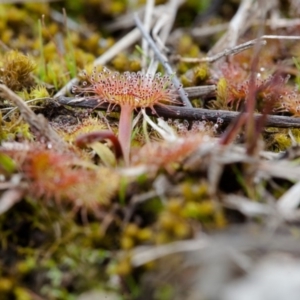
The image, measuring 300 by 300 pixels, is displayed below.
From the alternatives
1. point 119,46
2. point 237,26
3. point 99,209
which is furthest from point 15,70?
point 237,26

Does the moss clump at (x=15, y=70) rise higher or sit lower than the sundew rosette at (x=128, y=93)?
higher

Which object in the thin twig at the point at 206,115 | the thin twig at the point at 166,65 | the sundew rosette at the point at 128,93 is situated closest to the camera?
the sundew rosette at the point at 128,93

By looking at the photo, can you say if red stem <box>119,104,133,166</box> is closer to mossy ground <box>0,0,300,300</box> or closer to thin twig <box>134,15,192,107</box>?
A: mossy ground <box>0,0,300,300</box>

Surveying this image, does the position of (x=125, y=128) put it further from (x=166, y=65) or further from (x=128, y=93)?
(x=166, y=65)

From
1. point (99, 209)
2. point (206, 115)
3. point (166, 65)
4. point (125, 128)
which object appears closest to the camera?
point (99, 209)

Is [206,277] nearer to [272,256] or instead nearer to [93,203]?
[272,256]

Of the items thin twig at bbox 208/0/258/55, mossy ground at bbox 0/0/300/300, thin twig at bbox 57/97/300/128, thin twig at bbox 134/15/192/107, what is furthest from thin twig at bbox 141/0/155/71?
mossy ground at bbox 0/0/300/300

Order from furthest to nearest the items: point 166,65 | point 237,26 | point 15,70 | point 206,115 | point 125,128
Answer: point 237,26 → point 166,65 → point 15,70 → point 206,115 → point 125,128

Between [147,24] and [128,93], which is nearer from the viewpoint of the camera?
[128,93]

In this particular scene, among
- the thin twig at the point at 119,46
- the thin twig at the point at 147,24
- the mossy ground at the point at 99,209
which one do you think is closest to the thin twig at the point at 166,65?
the thin twig at the point at 147,24

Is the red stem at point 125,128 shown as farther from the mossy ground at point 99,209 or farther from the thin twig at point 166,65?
the thin twig at point 166,65

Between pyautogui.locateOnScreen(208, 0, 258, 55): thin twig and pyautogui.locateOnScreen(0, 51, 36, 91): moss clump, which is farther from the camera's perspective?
pyautogui.locateOnScreen(208, 0, 258, 55): thin twig

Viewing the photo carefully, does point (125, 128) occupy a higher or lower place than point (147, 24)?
lower
